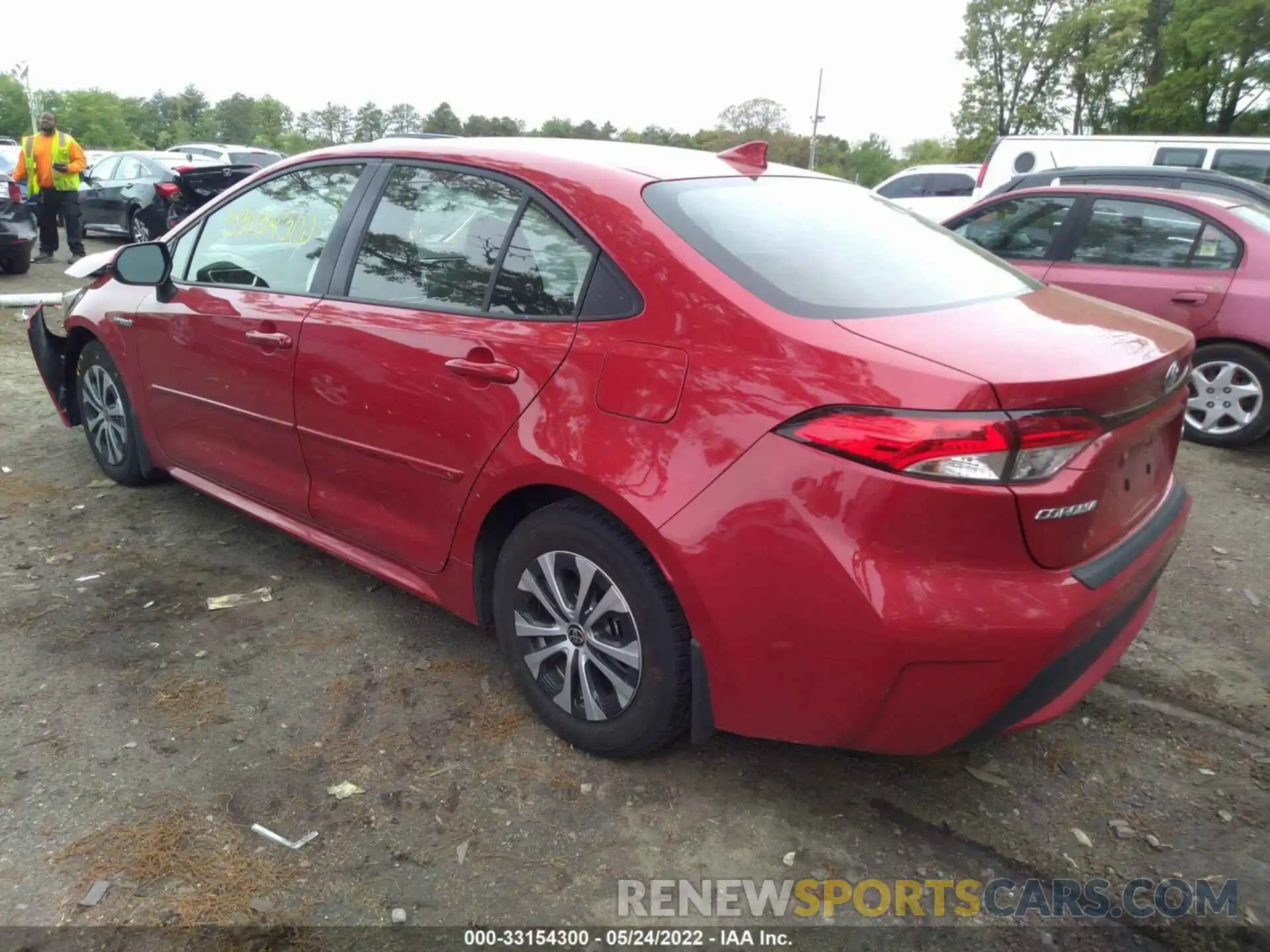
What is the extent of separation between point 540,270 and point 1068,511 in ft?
5.01

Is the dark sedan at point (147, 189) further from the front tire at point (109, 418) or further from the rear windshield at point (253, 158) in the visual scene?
the front tire at point (109, 418)

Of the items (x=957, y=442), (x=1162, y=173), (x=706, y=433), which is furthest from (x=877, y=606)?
(x=1162, y=173)

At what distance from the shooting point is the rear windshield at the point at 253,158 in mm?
16969

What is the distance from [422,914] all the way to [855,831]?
3.64 ft

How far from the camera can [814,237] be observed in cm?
270

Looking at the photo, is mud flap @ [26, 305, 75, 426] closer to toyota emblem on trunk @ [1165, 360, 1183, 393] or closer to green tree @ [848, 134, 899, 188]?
toyota emblem on trunk @ [1165, 360, 1183, 393]

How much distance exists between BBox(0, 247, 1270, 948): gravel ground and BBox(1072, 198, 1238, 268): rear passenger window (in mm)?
3026

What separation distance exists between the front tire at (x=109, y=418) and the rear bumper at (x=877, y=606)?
3.17 metres

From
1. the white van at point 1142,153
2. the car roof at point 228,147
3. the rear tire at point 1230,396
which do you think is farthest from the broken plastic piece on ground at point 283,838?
the car roof at point 228,147

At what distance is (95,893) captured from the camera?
7.18 ft

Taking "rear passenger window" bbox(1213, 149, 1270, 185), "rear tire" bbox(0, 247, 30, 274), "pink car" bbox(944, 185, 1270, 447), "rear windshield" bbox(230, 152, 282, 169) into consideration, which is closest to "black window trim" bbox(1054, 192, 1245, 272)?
"pink car" bbox(944, 185, 1270, 447)

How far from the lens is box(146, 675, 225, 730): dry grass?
113 inches

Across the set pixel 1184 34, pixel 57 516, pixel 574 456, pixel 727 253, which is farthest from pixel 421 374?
pixel 1184 34

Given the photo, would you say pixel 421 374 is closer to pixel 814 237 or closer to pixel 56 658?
pixel 814 237
